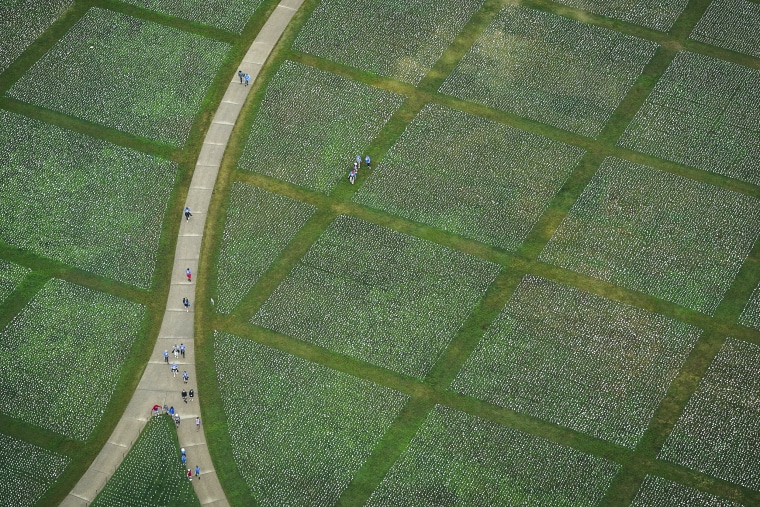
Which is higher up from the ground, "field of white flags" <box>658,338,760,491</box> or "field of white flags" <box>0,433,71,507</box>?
"field of white flags" <box>0,433,71,507</box>

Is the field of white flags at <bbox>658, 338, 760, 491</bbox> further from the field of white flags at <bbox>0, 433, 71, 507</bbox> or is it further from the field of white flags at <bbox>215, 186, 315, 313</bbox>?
A: the field of white flags at <bbox>0, 433, 71, 507</bbox>

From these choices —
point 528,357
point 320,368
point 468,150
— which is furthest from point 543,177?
point 320,368

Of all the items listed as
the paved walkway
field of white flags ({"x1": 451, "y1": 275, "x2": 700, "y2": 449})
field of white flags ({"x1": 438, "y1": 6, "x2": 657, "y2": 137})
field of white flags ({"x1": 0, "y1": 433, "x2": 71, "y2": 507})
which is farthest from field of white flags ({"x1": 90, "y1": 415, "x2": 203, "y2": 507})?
field of white flags ({"x1": 438, "y1": 6, "x2": 657, "y2": 137})

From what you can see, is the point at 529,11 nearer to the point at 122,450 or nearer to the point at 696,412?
the point at 696,412

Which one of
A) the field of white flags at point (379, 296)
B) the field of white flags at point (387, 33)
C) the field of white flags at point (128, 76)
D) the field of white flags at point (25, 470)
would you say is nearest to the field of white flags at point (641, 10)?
the field of white flags at point (387, 33)

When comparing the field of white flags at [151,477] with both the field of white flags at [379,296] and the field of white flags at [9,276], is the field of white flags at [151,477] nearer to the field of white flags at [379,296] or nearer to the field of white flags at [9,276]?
the field of white flags at [379,296]
